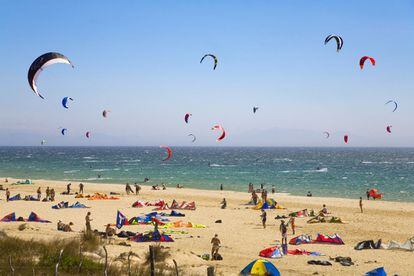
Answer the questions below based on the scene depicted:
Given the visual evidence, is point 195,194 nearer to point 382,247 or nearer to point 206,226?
point 206,226

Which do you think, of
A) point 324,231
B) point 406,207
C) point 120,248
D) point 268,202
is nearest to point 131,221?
point 120,248

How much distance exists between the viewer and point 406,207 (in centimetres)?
3228

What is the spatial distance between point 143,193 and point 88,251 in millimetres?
27796

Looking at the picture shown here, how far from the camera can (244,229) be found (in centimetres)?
2183

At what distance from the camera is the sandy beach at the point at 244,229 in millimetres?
14172

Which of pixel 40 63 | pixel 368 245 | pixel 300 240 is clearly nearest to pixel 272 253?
pixel 300 240

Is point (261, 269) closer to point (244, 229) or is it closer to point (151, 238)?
point (151, 238)

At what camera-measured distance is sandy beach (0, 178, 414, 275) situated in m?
14.2

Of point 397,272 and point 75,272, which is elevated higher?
point 75,272

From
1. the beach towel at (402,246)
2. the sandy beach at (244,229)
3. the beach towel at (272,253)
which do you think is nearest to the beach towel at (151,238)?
the sandy beach at (244,229)

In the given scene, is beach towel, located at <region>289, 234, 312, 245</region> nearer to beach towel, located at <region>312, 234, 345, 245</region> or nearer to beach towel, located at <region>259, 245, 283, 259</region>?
beach towel, located at <region>312, 234, 345, 245</region>

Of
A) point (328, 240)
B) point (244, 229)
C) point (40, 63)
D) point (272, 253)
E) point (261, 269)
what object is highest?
point (40, 63)

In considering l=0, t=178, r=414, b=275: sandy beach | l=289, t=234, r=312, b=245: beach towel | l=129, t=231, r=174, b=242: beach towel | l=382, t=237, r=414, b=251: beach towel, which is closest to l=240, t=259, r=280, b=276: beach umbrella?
l=0, t=178, r=414, b=275: sandy beach

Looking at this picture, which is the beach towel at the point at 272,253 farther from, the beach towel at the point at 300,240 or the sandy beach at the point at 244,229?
the beach towel at the point at 300,240
